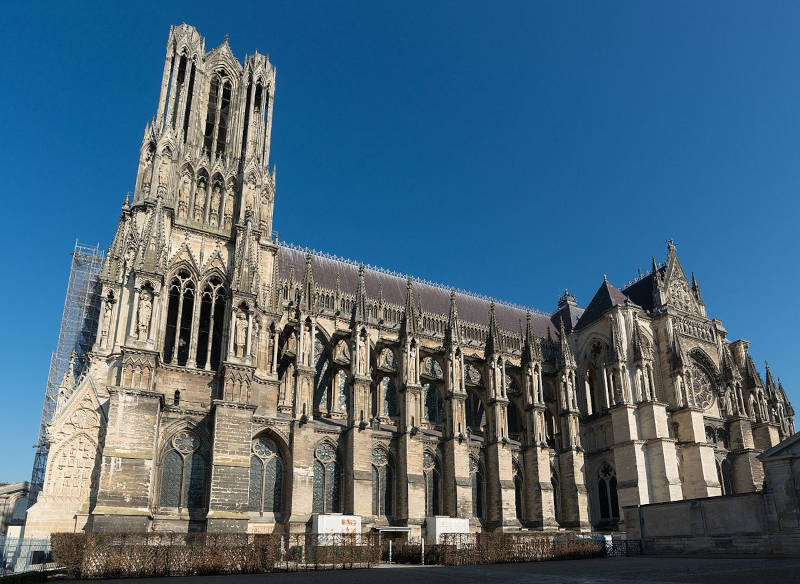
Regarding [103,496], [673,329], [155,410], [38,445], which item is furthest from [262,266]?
[673,329]

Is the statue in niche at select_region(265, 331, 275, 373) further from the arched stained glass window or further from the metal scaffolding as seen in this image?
the metal scaffolding

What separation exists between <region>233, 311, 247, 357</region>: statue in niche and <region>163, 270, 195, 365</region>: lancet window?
2.45m

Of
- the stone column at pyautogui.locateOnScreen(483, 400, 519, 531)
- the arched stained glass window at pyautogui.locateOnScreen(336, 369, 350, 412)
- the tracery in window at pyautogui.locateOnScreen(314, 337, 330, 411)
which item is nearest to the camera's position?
the stone column at pyautogui.locateOnScreen(483, 400, 519, 531)

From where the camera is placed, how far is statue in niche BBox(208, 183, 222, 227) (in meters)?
30.8

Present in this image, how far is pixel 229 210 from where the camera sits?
31.5m

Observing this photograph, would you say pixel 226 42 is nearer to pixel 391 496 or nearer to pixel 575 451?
pixel 391 496

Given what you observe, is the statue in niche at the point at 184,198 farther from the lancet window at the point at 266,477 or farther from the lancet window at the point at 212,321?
the lancet window at the point at 266,477

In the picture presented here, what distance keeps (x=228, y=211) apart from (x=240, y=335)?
7629 mm

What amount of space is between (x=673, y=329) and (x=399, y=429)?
2236 cm

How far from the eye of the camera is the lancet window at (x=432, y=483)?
3198 cm

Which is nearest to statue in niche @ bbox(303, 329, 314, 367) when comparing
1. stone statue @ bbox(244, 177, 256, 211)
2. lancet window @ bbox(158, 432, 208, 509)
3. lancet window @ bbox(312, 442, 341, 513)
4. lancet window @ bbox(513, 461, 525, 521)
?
lancet window @ bbox(312, 442, 341, 513)

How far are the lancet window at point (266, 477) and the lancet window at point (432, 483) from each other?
7917mm

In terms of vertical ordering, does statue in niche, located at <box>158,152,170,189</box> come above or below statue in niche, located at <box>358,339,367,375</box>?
above

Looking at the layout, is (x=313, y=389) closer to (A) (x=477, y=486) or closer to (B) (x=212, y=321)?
(B) (x=212, y=321)
